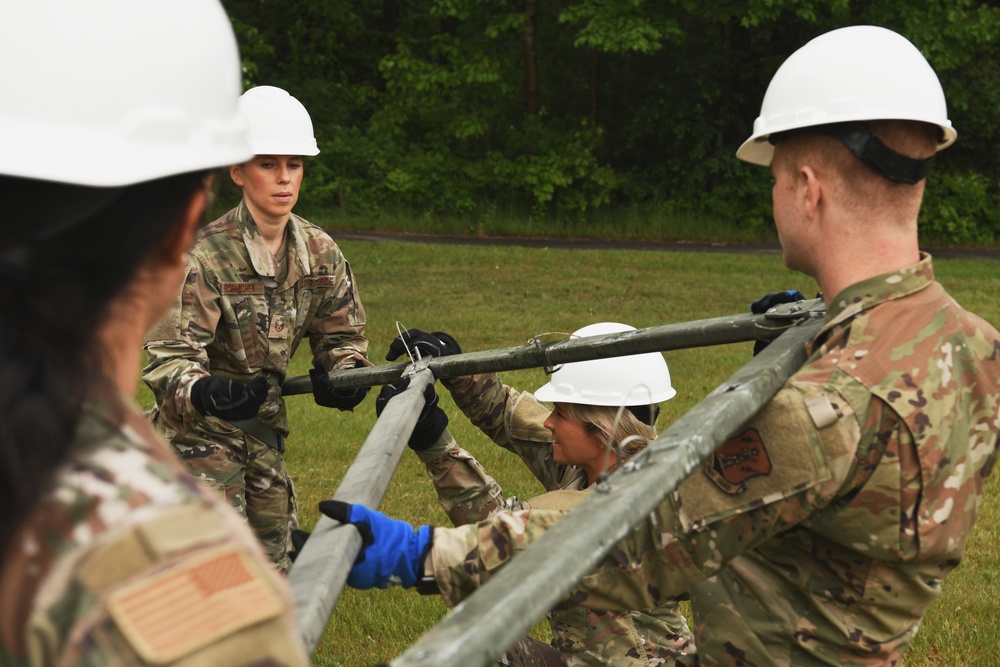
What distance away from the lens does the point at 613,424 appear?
12.4 feet

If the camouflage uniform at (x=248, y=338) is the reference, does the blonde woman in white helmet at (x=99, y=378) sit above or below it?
above

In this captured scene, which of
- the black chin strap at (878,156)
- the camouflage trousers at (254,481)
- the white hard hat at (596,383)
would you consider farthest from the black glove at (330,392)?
the black chin strap at (878,156)

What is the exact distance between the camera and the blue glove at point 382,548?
2.20 m

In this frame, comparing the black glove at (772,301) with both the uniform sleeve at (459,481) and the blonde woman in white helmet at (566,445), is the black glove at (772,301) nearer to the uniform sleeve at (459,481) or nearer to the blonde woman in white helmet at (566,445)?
the blonde woman in white helmet at (566,445)

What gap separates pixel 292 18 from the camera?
27172mm

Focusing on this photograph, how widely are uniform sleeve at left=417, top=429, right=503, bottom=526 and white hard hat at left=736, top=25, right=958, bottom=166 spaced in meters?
1.73

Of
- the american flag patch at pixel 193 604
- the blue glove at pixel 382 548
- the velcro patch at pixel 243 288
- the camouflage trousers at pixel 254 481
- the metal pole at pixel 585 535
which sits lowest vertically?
the camouflage trousers at pixel 254 481

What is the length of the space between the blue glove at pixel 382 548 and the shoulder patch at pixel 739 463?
58cm

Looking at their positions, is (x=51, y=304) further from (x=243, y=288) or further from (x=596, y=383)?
(x=243, y=288)

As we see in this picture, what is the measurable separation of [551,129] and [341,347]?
67.8 feet

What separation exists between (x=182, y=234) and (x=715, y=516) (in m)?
1.30

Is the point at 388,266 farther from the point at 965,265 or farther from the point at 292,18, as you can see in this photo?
the point at 292,18

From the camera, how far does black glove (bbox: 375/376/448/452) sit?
12.2 feet

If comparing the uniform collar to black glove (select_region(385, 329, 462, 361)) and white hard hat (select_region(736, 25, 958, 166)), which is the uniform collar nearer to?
black glove (select_region(385, 329, 462, 361))
